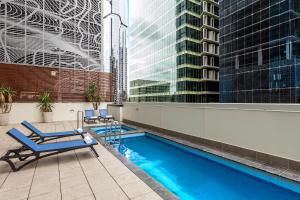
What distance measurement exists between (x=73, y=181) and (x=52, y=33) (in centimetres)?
1122

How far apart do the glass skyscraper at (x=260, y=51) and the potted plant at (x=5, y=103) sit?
21267 millimetres

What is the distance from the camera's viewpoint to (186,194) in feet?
11.1

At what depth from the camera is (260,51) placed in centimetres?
1981

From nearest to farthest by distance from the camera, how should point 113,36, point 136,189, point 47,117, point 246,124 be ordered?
point 136,189, point 246,124, point 47,117, point 113,36

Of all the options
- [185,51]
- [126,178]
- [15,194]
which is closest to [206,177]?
[126,178]

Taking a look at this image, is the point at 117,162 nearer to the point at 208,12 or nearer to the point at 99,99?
the point at 99,99

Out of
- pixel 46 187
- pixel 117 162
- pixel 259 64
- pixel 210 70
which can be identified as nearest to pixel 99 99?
pixel 117 162

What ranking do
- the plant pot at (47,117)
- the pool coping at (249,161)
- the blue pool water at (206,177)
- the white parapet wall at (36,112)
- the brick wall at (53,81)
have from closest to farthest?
the blue pool water at (206,177)
the pool coping at (249,161)
the white parapet wall at (36,112)
the brick wall at (53,81)
the plant pot at (47,117)

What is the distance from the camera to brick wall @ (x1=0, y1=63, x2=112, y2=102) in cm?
1002

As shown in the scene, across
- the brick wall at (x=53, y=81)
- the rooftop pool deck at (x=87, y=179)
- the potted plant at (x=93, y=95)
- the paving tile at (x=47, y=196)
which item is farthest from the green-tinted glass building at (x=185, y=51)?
the paving tile at (x=47, y=196)

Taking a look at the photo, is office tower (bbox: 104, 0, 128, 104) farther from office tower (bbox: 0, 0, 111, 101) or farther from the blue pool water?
the blue pool water

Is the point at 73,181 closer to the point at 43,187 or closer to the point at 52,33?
the point at 43,187

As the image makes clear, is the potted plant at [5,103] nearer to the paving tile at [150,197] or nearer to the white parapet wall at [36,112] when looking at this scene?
the white parapet wall at [36,112]

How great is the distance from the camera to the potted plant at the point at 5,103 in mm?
8969
